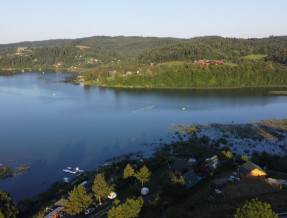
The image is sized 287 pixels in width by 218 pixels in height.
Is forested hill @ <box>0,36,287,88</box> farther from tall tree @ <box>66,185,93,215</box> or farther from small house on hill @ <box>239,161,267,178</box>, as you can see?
tall tree @ <box>66,185,93,215</box>

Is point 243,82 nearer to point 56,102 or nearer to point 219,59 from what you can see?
point 219,59

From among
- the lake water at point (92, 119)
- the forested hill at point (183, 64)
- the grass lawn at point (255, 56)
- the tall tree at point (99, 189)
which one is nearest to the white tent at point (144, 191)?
the tall tree at point (99, 189)

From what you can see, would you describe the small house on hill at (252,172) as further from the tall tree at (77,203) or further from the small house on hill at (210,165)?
the tall tree at (77,203)

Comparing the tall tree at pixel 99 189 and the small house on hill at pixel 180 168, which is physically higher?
the small house on hill at pixel 180 168

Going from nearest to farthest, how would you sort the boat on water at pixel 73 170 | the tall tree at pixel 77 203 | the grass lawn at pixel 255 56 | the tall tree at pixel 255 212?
the tall tree at pixel 255 212 < the tall tree at pixel 77 203 < the boat on water at pixel 73 170 < the grass lawn at pixel 255 56

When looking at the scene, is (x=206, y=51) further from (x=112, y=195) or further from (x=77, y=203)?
(x=77, y=203)

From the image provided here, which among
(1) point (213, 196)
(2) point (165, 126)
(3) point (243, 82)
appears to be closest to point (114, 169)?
(1) point (213, 196)

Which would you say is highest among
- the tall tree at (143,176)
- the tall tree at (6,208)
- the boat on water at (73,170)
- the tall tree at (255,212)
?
the tall tree at (255,212)

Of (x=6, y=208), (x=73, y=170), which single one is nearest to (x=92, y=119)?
(x=73, y=170)
